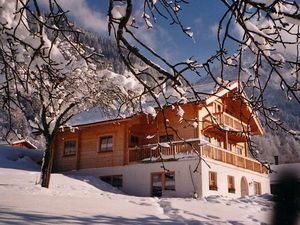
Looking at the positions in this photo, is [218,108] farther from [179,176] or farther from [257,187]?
[257,187]

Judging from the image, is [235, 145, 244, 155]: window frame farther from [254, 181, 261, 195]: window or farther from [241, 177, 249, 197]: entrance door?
[241, 177, 249, 197]: entrance door

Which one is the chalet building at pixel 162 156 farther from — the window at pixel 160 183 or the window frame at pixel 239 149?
the window frame at pixel 239 149

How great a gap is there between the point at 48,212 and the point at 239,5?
25.2ft

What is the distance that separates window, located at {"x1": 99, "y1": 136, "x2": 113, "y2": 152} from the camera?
2494 centimetres

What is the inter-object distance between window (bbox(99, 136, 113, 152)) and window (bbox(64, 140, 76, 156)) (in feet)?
7.47

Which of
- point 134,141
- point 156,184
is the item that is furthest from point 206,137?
point 156,184

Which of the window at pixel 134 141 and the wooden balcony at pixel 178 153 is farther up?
the window at pixel 134 141

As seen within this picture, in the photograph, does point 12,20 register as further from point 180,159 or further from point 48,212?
point 180,159

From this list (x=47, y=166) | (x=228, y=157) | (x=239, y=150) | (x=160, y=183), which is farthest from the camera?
(x=239, y=150)

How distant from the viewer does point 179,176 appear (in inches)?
837

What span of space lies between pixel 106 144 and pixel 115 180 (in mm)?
2454

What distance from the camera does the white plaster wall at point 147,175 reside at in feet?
68.7

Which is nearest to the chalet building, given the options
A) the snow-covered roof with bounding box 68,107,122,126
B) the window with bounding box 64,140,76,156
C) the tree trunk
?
the window with bounding box 64,140,76,156

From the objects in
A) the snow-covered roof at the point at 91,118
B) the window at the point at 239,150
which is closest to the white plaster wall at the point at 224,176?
the window at the point at 239,150
